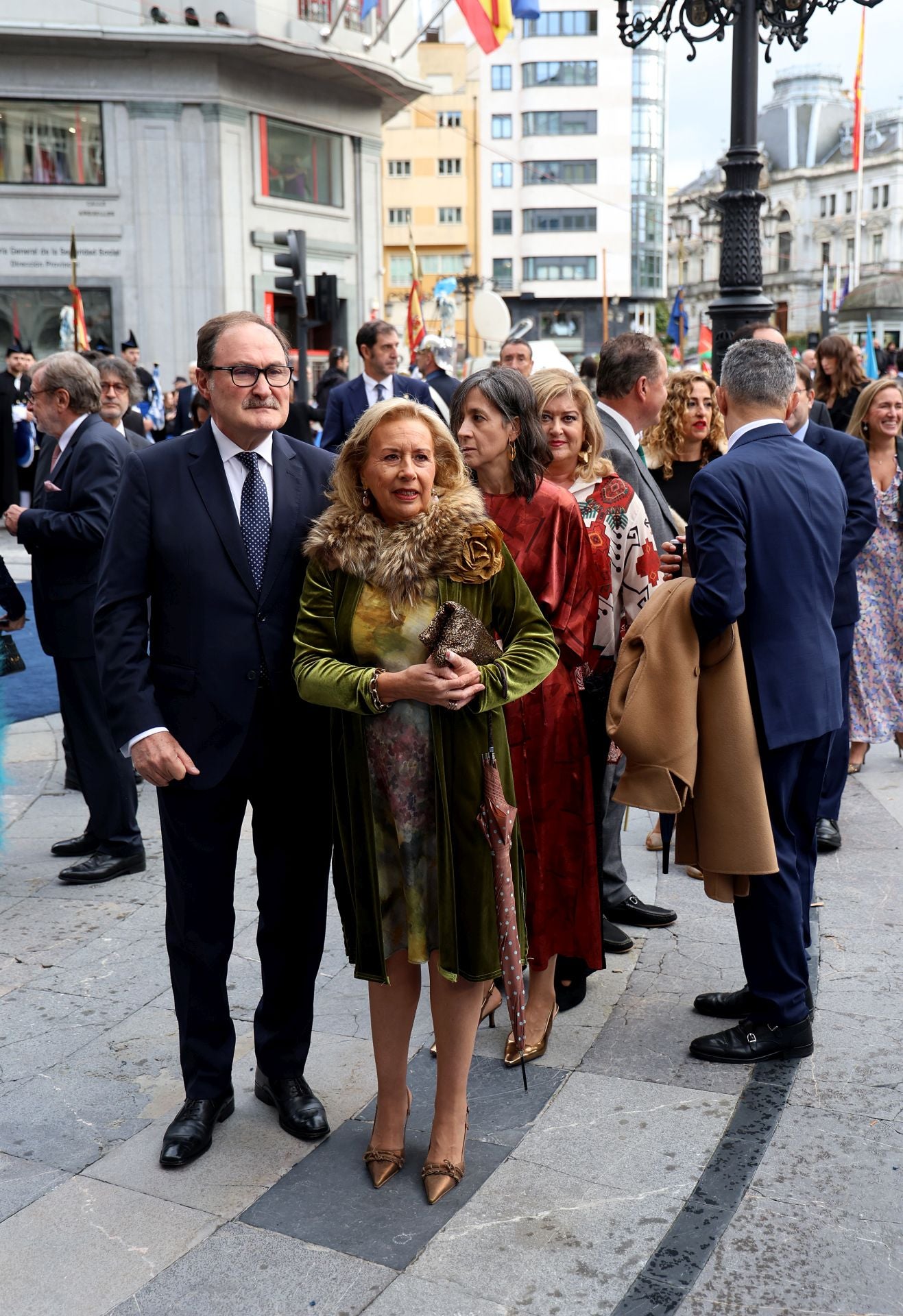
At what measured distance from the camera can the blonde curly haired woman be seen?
5.93m

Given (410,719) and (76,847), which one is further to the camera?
(76,847)

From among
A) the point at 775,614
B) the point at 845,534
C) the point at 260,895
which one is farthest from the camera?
the point at 845,534

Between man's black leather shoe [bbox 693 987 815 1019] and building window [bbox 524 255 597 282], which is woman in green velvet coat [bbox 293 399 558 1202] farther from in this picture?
building window [bbox 524 255 597 282]

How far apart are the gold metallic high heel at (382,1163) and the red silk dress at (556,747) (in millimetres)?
851

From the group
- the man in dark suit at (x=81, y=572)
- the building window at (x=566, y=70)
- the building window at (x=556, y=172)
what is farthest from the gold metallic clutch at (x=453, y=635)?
the building window at (x=566, y=70)

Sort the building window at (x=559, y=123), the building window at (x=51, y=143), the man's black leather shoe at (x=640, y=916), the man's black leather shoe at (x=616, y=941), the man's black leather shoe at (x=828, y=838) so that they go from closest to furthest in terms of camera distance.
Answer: the man's black leather shoe at (x=616, y=941) → the man's black leather shoe at (x=640, y=916) → the man's black leather shoe at (x=828, y=838) → the building window at (x=51, y=143) → the building window at (x=559, y=123)

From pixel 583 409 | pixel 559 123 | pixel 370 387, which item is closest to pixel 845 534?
pixel 583 409

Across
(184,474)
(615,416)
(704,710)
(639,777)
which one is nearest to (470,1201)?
(639,777)

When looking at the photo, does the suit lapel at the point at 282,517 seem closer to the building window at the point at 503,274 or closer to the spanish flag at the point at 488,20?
the spanish flag at the point at 488,20

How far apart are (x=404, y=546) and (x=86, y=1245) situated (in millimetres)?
1814

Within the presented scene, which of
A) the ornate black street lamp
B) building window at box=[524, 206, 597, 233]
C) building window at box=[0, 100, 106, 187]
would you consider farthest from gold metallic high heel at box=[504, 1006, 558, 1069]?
building window at box=[524, 206, 597, 233]

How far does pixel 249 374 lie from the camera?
127 inches

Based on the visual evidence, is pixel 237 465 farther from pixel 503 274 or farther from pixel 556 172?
pixel 556 172

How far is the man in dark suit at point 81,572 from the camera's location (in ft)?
18.1
